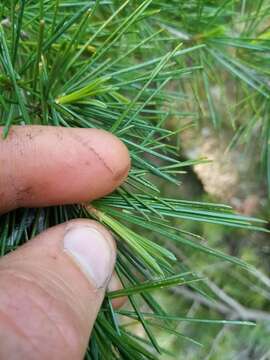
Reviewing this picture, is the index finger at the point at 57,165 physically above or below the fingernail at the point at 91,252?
above

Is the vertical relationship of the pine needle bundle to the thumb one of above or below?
above

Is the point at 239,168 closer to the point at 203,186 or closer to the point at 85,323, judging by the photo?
the point at 203,186

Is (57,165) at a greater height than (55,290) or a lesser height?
greater

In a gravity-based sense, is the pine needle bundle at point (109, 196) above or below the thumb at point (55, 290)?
above

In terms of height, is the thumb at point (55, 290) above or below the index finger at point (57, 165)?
below

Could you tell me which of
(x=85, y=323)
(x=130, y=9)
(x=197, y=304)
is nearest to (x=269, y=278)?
(x=197, y=304)
